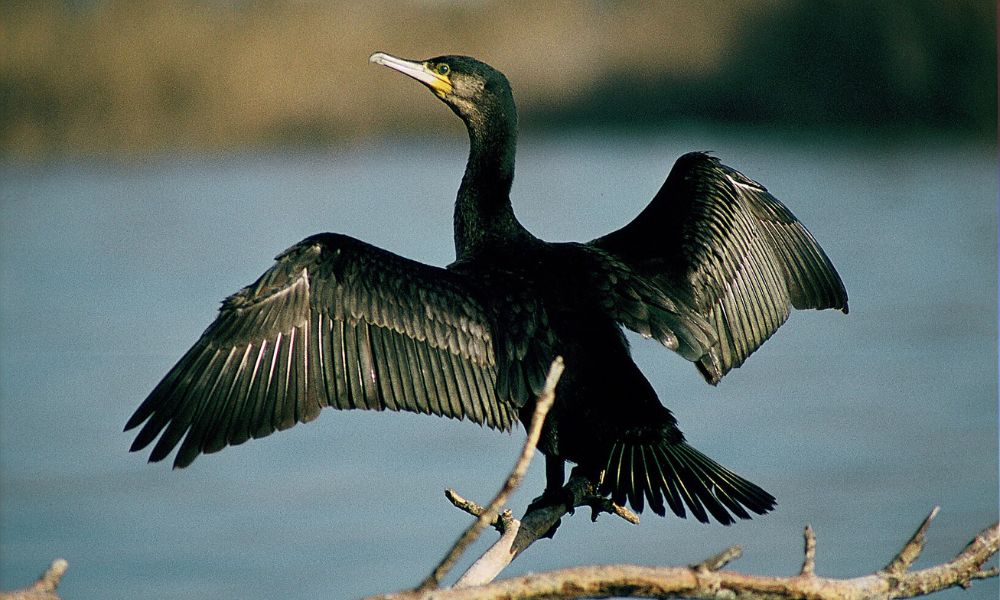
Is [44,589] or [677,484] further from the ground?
[677,484]

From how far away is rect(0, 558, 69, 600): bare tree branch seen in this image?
290 centimetres

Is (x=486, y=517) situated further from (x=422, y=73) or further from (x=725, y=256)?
(x=422, y=73)

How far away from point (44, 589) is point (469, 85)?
3.14 m

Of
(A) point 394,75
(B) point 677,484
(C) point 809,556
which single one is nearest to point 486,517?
(C) point 809,556

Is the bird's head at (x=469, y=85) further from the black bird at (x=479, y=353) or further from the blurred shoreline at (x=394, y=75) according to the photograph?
the blurred shoreline at (x=394, y=75)

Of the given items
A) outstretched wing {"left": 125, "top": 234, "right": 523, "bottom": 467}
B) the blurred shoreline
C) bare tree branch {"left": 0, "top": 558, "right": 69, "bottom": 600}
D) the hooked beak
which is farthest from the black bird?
the blurred shoreline

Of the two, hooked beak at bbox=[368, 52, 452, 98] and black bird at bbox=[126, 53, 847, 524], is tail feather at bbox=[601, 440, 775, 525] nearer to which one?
black bird at bbox=[126, 53, 847, 524]

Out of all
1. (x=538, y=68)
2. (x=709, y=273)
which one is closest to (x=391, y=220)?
(x=538, y=68)

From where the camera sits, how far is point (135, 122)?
713 inches

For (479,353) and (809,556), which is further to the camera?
(479,353)

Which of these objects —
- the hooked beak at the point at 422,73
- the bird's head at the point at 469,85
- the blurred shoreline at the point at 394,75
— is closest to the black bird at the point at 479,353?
the bird's head at the point at 469,85

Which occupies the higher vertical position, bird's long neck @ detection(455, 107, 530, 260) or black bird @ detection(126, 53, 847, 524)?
bird's long neck @ detection(455, 107, 530, 260)

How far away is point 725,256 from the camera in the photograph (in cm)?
537

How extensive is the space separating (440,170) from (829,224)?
227 inches
